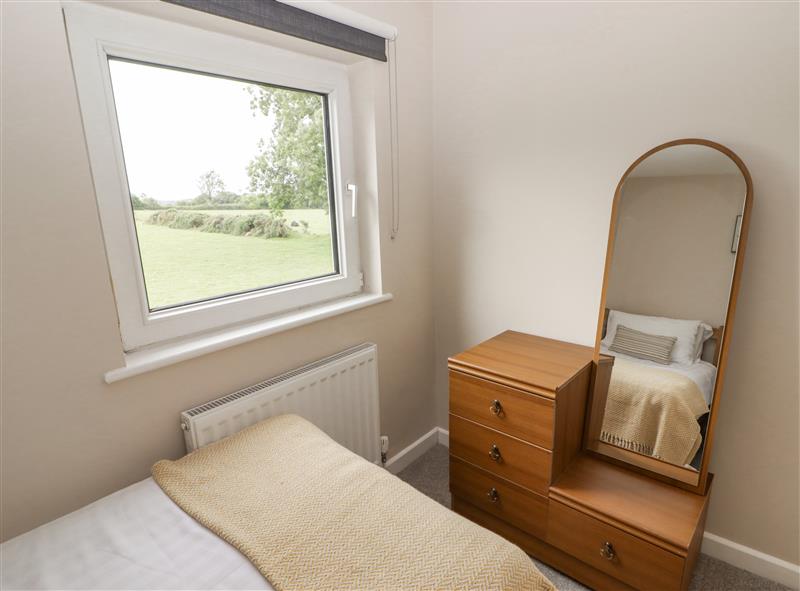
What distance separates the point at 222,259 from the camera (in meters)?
1.50

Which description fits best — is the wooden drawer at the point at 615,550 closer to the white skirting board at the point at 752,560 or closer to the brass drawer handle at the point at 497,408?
the brass drawer handle at the point at 497,408

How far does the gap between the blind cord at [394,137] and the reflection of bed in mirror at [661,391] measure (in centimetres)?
94

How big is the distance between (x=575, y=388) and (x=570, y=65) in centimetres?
118

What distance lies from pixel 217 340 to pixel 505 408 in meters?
0.99

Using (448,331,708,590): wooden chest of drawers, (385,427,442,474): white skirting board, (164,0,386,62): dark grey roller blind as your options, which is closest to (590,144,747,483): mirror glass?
(448,331,708,590): wooden chest of drawers

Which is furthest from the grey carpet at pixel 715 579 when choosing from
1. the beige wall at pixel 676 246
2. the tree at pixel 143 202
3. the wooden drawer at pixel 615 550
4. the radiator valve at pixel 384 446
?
the tree at pixel 143 202

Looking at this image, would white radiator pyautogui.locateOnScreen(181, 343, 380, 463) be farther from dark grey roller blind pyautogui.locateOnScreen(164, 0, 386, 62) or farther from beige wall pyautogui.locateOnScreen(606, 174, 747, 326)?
dark grey roller blind pyautogui.locateOnScreen(164, 0, 386, 62)

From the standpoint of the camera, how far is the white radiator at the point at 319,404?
4.33 ft

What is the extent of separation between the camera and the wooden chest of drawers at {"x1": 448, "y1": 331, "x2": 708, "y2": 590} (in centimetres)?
133

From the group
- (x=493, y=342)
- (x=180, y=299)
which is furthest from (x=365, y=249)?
(x=180, y=299)

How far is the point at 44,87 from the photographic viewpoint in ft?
3.26

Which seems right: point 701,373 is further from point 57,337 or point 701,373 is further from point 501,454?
point 57,337

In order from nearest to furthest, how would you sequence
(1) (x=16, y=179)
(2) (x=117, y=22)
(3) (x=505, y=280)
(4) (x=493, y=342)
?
(1) (x=16, y=179) < (2) (x=117, y=22) < (4) (x=493, y=342) < (3) (x=505, y=280)

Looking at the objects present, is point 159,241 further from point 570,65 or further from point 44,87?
point 570,65
